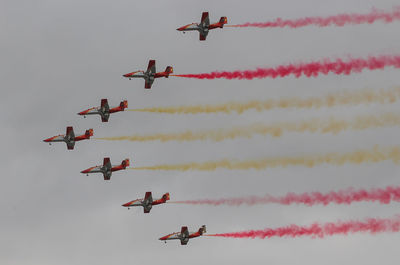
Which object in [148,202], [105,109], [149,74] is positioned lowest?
[148,202]

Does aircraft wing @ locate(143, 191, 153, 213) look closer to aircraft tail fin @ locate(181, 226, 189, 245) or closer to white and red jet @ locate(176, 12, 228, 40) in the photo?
aircraft tail fin @ locate(181, 226, 189, 245)

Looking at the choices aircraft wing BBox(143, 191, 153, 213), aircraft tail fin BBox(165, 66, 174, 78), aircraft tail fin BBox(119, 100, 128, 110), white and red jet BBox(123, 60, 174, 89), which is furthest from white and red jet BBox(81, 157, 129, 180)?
aircraft tail fin BBox(165, 66, 174, 78)

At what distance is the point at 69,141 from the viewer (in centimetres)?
14350

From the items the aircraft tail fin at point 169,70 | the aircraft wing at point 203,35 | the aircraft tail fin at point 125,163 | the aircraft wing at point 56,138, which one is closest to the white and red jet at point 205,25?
the aircraft wing at point 203,35

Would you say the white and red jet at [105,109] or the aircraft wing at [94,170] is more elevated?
the white and red jet at [105,109]

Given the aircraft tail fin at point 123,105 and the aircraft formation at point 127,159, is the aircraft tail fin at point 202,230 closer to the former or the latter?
the aircraft formation at point 127,159

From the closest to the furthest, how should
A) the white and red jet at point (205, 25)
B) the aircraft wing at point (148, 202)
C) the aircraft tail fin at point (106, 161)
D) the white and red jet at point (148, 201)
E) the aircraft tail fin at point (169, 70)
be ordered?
the white and red jet at point (205, 25), the aircraft tail fin at point (169, 70), the white and red jet at point (148, 201), the aircraft wing at point (148, 202), the aircraft tail fin at point (106, 161)

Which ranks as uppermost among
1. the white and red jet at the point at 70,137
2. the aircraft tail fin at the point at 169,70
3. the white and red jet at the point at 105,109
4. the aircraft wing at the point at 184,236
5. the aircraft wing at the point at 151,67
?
the aircraft wing at the point at 151,67

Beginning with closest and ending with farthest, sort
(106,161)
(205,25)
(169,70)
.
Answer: (205,25) → (169,70) → (106,161)

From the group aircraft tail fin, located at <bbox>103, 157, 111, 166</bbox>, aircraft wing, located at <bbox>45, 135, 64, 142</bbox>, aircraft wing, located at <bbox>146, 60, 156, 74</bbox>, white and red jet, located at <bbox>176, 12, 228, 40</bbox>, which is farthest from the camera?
aircraft wing, located at <bbox>45, 135, 64, 142</bbox>

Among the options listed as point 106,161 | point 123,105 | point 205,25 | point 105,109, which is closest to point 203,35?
point 205,25

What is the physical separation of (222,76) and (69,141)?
26.6m

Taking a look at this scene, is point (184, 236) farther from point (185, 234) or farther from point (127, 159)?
point (127, 159)

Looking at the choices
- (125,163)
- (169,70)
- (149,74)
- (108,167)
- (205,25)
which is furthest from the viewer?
(108,167)
